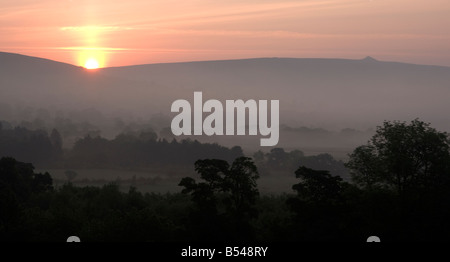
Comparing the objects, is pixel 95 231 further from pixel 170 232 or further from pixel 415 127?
pixel 415 127

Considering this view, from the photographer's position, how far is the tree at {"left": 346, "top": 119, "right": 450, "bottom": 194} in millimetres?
50969

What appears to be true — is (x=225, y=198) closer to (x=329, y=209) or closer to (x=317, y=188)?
(x=317, y=188)

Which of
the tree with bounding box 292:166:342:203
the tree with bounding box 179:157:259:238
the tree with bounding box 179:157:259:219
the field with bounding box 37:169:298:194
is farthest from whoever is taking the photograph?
the field with bounding box 37:169:298:194

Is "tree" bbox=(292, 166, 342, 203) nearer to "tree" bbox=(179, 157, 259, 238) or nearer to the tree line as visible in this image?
the tree line

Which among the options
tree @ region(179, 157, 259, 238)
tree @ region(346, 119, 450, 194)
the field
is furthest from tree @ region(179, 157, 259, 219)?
the field

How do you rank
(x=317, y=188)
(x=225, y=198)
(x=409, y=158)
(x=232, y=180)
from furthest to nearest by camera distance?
(x=232, y=180) → (x=225, y=198) → (x=409, y=158) → (x=317, y=188)

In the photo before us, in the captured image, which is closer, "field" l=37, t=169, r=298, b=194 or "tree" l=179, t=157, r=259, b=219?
"tree" l=179, t=157, r=259, b=219

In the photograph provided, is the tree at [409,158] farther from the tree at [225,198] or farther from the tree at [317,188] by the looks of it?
the tree at [225,198]

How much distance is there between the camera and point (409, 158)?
51.8 metres

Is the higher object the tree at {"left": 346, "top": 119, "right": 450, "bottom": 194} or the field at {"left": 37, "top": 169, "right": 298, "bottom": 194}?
the field at {"left": 37, "top": 169, "right": 298, "bottom": 194}

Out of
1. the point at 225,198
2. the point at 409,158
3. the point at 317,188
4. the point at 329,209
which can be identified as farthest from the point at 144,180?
the point at 329,209
